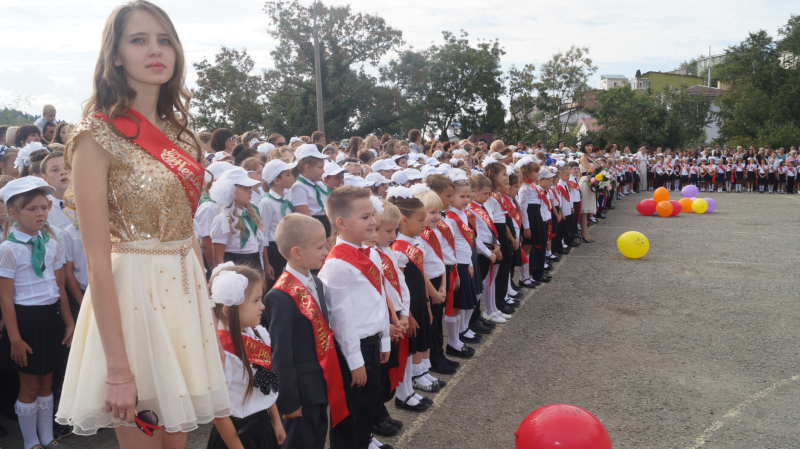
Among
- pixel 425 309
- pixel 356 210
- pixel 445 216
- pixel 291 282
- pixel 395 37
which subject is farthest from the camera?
pixel 395 37

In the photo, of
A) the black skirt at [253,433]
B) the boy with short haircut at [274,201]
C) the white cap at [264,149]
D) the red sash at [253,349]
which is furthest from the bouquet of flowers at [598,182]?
the black skirt at [253,433]

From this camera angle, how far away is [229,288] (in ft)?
8.36

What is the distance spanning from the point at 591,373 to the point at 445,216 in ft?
6.66

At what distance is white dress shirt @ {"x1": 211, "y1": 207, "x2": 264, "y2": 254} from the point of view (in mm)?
4547

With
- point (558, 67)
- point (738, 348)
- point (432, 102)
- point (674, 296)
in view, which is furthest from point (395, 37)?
point (738, 348)

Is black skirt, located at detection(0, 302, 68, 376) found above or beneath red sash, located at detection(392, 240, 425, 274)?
beneath

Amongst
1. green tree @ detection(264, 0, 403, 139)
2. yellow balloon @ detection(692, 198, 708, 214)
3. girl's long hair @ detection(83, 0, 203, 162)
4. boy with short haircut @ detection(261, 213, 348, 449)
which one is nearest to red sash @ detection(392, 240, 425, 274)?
boy with short haircut @ detection(261, 213, 348, 449)

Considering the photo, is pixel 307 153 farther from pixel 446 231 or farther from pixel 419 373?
pixel 419 373

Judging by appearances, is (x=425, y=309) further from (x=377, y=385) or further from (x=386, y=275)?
(x=377, y=385)

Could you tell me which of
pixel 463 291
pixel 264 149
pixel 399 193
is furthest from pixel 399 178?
pixel 264 149

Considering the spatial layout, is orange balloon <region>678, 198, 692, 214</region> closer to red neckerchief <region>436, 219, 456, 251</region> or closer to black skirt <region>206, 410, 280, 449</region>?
red neckerchief <region>436, 219, 456, 251</region>

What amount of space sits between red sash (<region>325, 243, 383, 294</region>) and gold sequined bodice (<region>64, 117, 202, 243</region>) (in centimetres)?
164

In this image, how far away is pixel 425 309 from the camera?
4441 millimetres

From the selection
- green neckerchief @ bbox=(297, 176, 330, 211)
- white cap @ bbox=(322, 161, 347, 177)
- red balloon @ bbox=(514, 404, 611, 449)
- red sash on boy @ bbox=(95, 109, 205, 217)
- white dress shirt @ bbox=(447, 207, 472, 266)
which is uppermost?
red sash on boy @ bbox=(95, 109, 205, 217)
